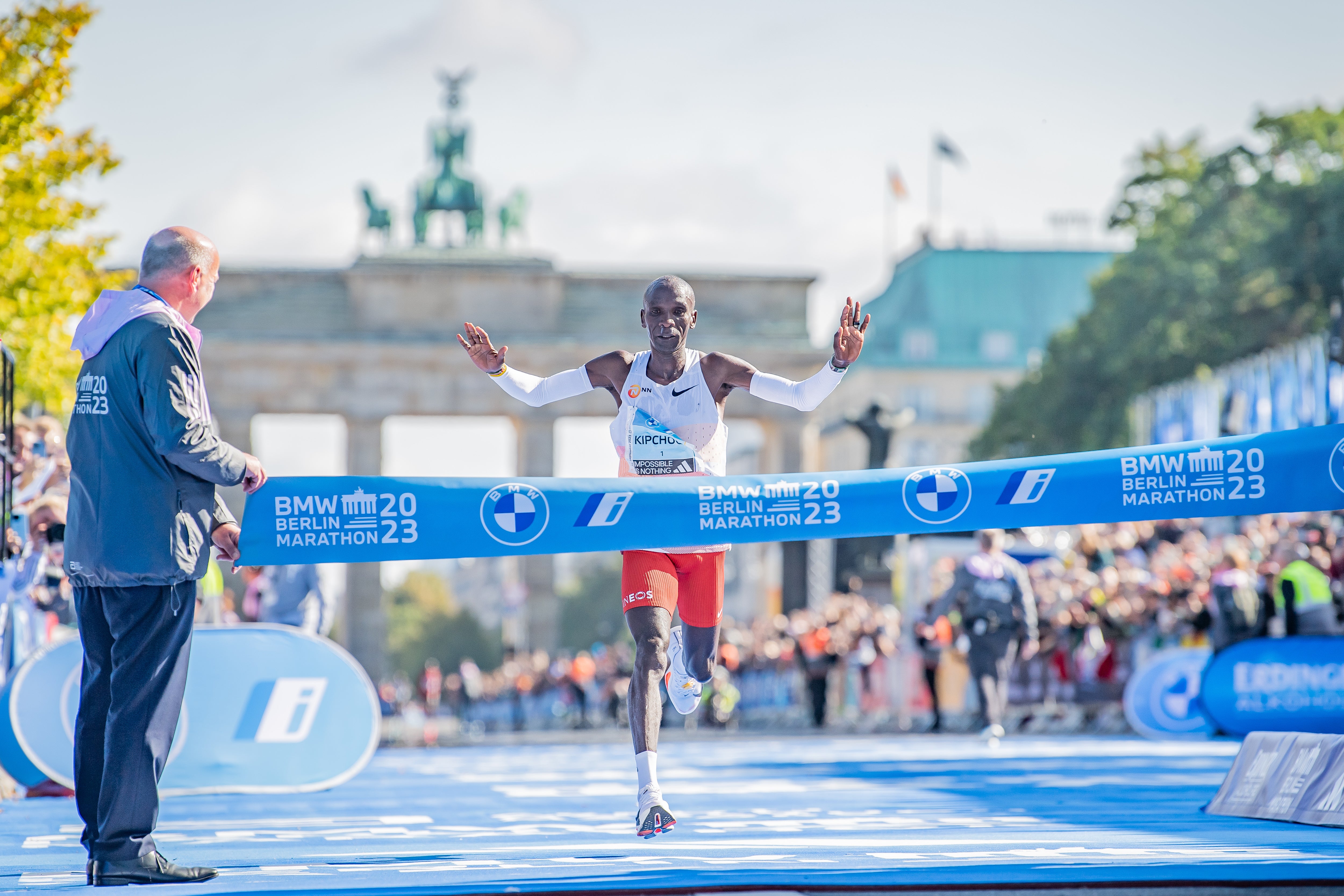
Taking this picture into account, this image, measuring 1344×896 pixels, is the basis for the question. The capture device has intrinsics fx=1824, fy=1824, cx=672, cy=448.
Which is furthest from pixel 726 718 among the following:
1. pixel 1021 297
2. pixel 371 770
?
pixel 1021 297

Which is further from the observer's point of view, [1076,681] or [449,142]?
[449,142]

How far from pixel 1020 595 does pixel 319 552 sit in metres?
10.8

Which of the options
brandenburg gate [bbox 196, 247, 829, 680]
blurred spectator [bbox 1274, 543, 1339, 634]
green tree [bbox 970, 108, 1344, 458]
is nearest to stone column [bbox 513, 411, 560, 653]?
brandenburg gate [bbox 196, 247, 829, 680]

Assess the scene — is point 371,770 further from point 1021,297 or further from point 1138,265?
point 1021,297

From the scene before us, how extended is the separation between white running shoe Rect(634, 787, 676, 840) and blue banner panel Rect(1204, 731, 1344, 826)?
9.03ft

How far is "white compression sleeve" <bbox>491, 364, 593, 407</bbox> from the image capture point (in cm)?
735

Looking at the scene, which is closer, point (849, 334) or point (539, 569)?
point (849, 334)

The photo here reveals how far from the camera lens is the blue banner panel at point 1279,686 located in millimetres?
10273

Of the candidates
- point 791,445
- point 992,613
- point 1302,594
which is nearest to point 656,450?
point 1302,594

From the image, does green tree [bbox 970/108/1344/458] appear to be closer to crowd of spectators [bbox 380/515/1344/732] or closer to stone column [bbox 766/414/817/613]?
stone column [bbox 766/414/817/613]

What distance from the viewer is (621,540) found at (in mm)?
7098

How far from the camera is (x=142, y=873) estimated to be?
583 centimetres

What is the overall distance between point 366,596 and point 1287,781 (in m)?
46.1

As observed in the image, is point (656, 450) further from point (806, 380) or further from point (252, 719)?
point (252, 719)
